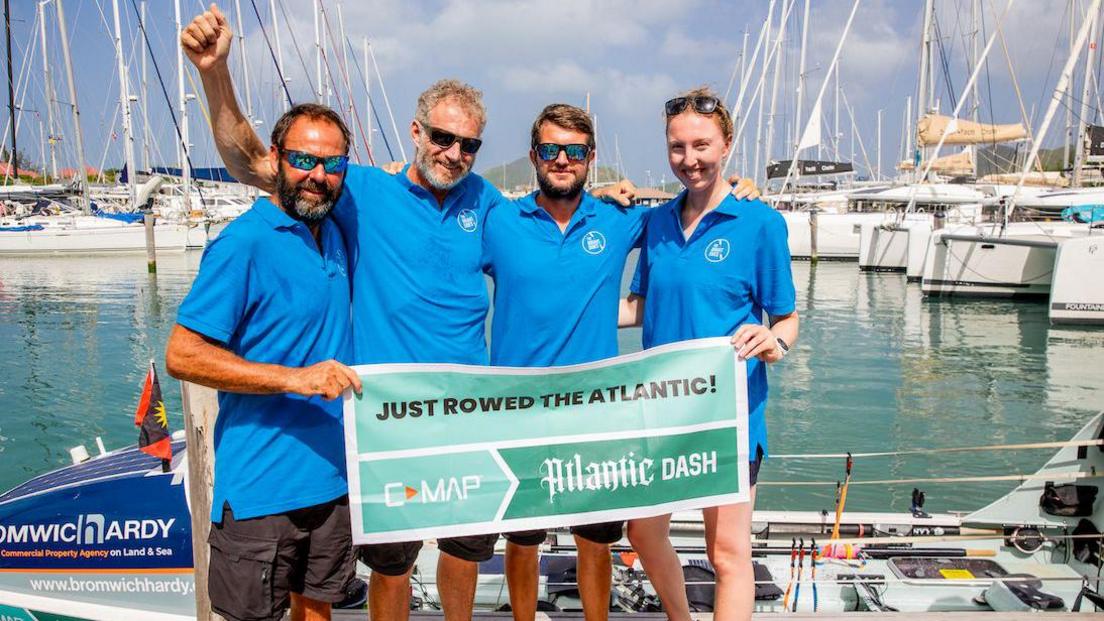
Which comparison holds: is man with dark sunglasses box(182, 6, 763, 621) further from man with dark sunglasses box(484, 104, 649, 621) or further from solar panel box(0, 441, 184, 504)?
solar panel box(0, 441, 184, 504)

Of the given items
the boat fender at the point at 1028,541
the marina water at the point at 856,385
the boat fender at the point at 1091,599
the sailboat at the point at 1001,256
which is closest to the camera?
the boat fender at the point at 1091,599

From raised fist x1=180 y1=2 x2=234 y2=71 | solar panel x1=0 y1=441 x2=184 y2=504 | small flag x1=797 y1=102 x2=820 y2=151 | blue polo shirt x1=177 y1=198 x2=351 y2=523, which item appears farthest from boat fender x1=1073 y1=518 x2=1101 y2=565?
small flag x1=797 y1=102 x2=820 y2=151

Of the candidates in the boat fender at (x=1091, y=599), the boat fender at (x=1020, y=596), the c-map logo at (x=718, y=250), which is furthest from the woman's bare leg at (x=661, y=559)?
the boat fender at (x=1091, y=599)

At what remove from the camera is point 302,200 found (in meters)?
3.11

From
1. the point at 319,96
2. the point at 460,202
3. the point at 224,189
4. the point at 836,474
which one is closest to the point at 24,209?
the point at 224,189

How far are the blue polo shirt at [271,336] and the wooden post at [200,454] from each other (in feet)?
2.37

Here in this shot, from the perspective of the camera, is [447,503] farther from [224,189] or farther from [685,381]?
[224,189]

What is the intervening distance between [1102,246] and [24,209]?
61193 millimetres

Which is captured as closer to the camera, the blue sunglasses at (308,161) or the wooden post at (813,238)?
the blue sunglasses at (308,161)

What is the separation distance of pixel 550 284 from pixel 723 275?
0.77 metres

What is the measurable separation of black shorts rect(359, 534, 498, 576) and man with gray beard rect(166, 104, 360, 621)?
294mm

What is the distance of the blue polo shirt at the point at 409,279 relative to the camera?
3.39 metres

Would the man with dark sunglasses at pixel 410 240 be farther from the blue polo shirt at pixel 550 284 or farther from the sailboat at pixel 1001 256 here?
the sailboat at pixel 1001 256

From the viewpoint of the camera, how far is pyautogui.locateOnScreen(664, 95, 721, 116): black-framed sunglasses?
11.4 feet
